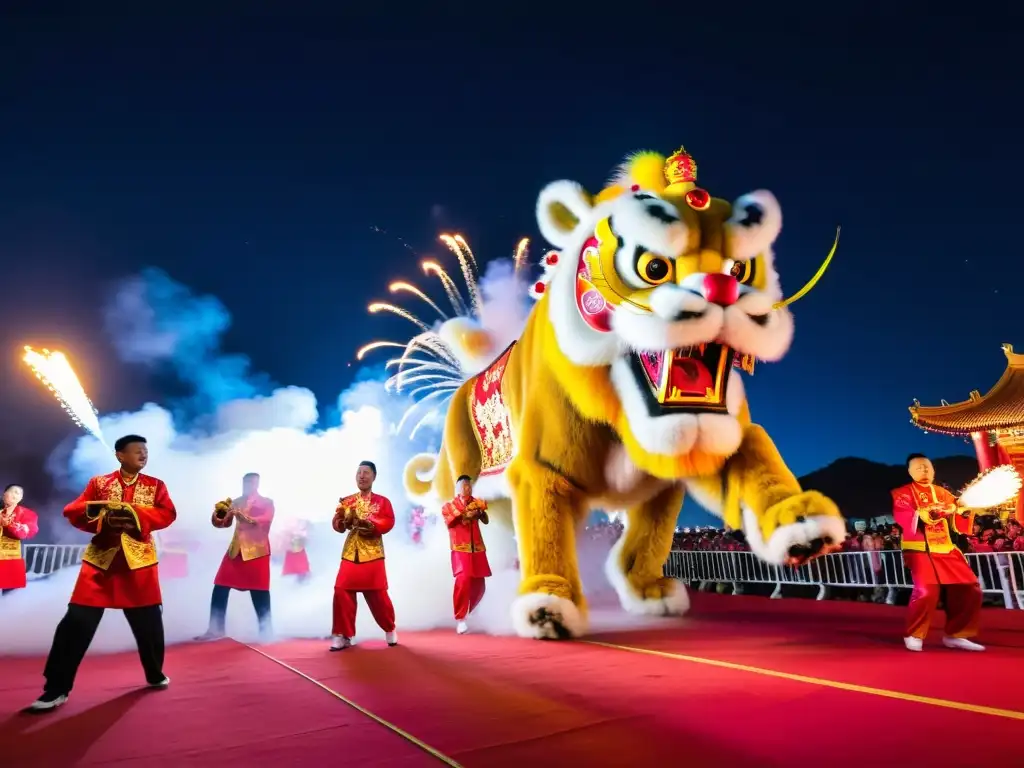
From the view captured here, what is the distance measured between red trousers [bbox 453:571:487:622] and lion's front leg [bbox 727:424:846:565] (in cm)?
211

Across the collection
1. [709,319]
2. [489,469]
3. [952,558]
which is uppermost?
[709,319]

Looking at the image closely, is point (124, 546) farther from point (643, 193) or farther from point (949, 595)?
point (949, 595)

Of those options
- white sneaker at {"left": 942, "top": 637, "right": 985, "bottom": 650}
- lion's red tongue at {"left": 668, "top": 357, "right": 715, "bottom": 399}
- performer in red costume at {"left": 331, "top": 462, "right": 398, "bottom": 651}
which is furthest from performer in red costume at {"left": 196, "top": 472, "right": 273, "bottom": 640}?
white sneaker at {"left": 942, "top": 637, "right": 985, "bottom": 650}

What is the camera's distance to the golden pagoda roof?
13844 mm

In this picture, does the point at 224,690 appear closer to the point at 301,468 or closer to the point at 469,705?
the point at 469,705

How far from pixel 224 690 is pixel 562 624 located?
175 centimetres

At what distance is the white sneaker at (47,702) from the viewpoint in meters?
2.52

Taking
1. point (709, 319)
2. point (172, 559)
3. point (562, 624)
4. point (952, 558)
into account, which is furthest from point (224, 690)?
point (172, 559)

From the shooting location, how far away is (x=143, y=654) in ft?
9.55

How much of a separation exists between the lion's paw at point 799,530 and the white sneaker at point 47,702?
3250 millimetres

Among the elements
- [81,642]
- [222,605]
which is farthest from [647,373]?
[222,605]

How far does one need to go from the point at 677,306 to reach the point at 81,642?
10.1 ft

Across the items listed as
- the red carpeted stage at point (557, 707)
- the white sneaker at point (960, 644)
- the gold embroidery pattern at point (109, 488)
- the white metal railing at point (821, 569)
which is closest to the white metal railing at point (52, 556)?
the white metal railing at point (821, 569)

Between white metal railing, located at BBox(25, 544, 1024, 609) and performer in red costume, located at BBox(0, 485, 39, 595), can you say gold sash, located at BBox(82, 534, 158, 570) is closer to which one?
white metal railing, located at BBox(25, 544, 1024, 609)
